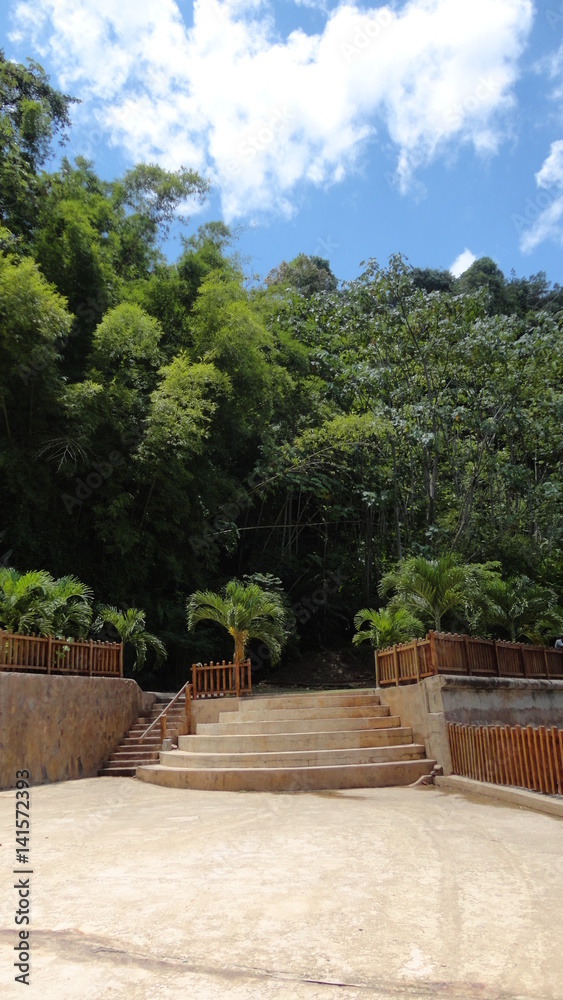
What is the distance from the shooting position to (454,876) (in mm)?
4004

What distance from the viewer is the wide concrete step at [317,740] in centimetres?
912

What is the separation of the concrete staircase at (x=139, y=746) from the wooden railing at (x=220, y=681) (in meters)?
0.55

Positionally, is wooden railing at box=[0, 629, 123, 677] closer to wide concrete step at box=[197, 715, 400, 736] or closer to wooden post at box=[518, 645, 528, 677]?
wide concrete step at box=[197, 715, 400, 736]

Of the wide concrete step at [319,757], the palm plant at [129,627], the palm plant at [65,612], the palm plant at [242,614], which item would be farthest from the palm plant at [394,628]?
the palm plant at [65,612]

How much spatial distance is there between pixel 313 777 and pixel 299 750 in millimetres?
760

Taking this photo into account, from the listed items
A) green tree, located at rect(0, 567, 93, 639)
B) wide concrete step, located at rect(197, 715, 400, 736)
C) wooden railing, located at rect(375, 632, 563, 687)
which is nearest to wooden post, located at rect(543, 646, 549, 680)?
wooden railing, located at rect(375, 632, 563, 687)

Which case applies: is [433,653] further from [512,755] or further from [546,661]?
[546,661]

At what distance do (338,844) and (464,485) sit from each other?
54.9 ft

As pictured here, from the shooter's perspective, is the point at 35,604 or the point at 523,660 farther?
the point at 523,660

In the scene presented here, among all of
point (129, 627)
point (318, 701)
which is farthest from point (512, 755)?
point (129, 627)

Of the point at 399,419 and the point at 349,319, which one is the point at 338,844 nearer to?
the point at 399,419

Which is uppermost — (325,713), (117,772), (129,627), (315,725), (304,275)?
(304,275)

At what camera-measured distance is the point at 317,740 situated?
9133 millimetres

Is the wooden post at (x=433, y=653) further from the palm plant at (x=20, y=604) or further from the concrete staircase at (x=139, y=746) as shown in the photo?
the palm plant at (x=20, y=604)
